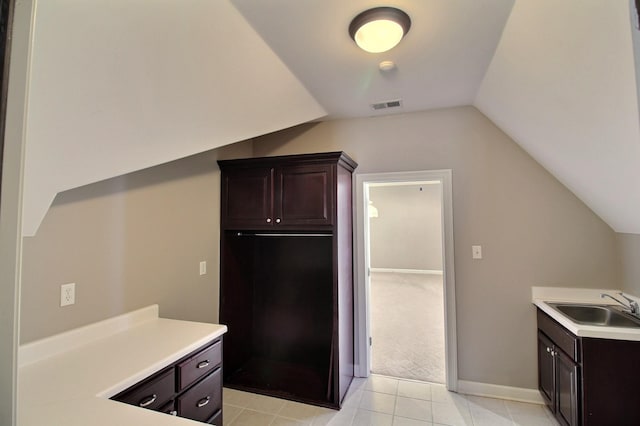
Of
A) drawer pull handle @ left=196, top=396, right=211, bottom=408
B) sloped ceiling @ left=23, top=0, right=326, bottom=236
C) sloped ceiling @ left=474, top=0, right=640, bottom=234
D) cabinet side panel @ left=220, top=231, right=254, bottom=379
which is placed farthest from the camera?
cabinet side panel @ left=220, top=231, right=254, bottom=379

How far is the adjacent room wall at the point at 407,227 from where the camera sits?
26.3ft

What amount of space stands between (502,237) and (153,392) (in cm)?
278

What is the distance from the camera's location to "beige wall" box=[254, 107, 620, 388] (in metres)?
2.52

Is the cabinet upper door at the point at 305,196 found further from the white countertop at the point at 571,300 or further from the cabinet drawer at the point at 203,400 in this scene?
the white countertop at the point at 571,300

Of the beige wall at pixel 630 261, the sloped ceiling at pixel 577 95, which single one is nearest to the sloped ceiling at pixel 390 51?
the sloped ceiling at pixel 577 95

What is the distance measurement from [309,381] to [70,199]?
7.77ft

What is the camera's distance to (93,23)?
938 millimetres

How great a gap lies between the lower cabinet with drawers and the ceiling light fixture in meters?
1.93

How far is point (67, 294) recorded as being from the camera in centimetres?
163

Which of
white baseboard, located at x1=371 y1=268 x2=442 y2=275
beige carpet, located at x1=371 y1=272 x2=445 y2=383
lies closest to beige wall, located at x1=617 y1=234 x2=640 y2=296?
beige carpet, located at x1=371 y1=272 x2=445 y2=383

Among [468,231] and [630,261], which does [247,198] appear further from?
[630,261]

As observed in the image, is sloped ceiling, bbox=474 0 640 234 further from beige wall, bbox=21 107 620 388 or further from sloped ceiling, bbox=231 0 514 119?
beige wall, bbox=21 107 620 388

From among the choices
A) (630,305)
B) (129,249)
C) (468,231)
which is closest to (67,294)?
(129,249)

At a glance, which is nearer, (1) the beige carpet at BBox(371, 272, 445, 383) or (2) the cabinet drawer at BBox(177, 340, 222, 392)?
(2) the cabinet drawer at BBox(177, 340, 222, 392)
